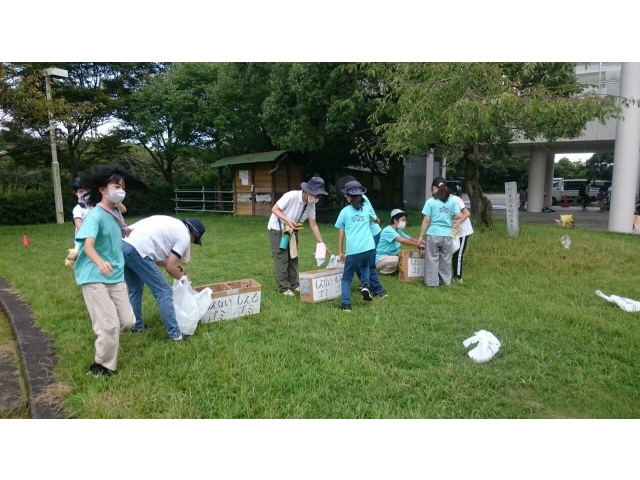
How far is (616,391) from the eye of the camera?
3.19 m

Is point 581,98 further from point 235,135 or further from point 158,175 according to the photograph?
point 158,175

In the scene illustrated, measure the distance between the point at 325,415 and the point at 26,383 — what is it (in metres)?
2.36

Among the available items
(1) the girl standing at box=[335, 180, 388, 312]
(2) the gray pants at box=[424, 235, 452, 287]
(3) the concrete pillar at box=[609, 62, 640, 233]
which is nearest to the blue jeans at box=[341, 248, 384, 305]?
(1) the girl standing at box=[335, 180, 388, 312]

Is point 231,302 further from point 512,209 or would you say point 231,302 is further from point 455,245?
point 512,209

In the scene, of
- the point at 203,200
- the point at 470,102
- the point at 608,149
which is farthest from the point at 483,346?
the point at 608,149

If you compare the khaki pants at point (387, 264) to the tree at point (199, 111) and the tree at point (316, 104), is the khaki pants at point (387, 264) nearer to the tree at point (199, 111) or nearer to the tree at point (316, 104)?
the tree at point (316, 104)

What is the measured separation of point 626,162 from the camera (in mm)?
12344

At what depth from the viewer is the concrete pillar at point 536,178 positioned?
20234 millimetres

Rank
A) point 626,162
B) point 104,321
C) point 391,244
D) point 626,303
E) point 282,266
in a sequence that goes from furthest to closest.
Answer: point 626,162, point 391,244, point 282,266, point 626,303, point 104,321

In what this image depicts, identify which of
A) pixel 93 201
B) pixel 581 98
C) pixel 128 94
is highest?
pixel 128 94

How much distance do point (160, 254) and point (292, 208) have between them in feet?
6.35

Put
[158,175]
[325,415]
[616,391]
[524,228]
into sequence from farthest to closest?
[158,175] → [524,228] → [616,391] → [325,415]

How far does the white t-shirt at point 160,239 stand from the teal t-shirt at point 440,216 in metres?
3.37

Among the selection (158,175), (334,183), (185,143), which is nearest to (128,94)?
(185,143)
